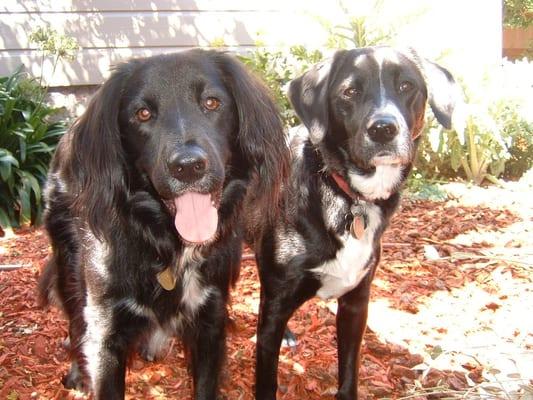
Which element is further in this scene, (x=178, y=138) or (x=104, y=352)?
(x=104, y=352)

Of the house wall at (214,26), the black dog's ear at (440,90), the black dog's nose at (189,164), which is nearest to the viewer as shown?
the black dog's nose at (189,164)

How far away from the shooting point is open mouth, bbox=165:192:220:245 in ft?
7.22

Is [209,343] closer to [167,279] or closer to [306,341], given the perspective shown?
[167,279]

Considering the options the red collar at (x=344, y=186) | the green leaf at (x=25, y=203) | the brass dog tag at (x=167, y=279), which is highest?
the red collar at (x=344, y=186)

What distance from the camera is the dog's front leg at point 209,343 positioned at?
2.49m

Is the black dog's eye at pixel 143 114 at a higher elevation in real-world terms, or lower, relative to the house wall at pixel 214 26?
lower

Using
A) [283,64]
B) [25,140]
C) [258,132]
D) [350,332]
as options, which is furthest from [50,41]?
[350,332]

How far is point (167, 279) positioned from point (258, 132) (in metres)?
0.71

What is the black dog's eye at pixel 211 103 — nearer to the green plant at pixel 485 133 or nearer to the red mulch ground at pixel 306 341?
the red mulch ground at pixel 306 341

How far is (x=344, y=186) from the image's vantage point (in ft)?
8.92

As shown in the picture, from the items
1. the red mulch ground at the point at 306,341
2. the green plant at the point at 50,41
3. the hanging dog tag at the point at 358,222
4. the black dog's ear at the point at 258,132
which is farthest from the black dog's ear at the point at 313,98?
the green plant at the point at 50,41

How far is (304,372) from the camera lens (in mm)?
3188

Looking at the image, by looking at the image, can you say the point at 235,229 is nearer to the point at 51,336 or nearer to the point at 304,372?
the point at 304,372

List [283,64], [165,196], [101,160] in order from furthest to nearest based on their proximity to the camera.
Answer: [283,64], [101,160], [165,196]
